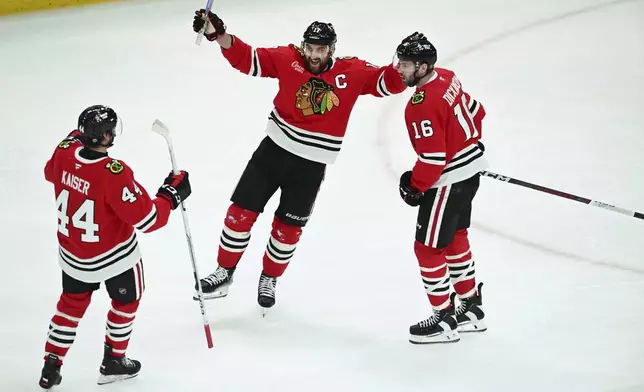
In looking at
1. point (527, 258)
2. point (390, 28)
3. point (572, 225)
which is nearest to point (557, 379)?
point (527, 258)

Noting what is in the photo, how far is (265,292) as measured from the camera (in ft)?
12.8

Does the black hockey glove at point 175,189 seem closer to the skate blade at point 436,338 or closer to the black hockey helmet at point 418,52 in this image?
the black hockey helmet at point 418,52

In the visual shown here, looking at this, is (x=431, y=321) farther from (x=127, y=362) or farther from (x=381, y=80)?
(x=127, y=362)

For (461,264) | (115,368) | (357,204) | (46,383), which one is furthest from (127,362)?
(357,204)

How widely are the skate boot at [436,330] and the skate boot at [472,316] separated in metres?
0.08

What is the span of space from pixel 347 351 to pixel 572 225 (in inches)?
59.1

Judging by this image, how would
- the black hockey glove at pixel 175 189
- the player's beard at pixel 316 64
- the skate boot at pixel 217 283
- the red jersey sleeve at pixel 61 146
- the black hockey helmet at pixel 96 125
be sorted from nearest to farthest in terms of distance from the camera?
the black hockey helmet at pixel 96 125 → the red jersey sleeve at pixel 61 146 → the black hockey glove at pixel 175 189 → the player's beard at pixel 316 64 → the skate boot at pixel 217 283

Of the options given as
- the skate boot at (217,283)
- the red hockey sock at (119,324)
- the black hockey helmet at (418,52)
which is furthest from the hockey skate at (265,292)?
A: the black hockey helmet at (418,52)

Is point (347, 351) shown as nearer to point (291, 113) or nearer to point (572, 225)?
point (291, 113)

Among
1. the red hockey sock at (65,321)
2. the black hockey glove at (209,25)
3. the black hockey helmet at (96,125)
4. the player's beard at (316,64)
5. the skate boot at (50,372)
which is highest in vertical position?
the black hockey glove at (209,25)

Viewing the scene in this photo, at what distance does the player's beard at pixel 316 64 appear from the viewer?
367 cm

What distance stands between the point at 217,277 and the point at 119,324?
69 cm

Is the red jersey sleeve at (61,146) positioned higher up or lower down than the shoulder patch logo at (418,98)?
lower down

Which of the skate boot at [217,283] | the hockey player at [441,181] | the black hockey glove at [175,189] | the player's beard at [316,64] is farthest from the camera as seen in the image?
the skate boot at [217,283]
